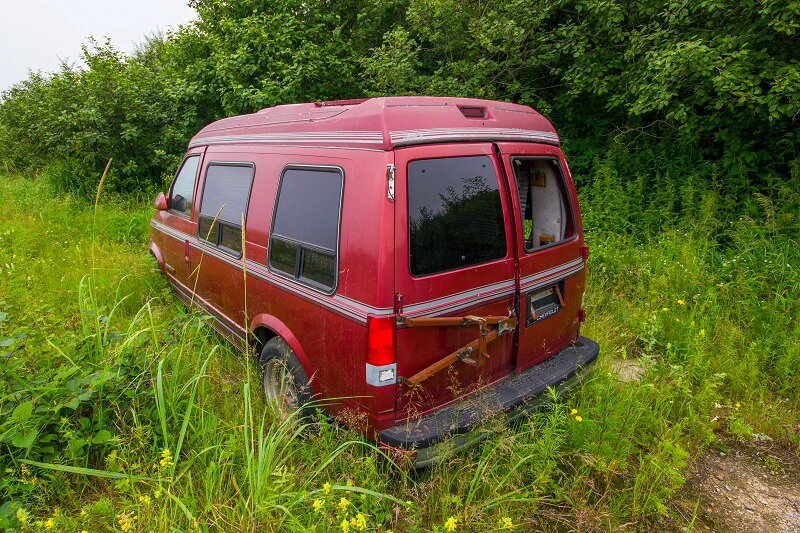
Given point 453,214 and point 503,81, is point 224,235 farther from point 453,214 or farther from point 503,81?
point 503,81

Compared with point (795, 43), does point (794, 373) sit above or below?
below

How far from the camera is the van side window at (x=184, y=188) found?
4.58 metres

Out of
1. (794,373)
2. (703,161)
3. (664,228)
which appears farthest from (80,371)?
(703,161)

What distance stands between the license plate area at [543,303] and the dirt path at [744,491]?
134 centimetres

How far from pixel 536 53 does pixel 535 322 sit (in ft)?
19.2

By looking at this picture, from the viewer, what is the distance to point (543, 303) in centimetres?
319

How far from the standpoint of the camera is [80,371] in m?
2.67

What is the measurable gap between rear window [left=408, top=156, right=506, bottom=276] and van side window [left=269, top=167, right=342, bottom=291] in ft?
1.51

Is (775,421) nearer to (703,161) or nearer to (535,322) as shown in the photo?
(535,322)

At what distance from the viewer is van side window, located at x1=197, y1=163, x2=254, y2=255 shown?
3.57 m

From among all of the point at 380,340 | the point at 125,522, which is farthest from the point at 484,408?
the point at 125,522

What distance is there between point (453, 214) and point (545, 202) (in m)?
1.42

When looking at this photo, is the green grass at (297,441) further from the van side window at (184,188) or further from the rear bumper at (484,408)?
the van side window at (184,188)

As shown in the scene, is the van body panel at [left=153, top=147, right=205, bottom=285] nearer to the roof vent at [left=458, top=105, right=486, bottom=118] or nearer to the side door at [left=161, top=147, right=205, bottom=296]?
the side door at [left=161, top=147, right=205, bottom=296]
